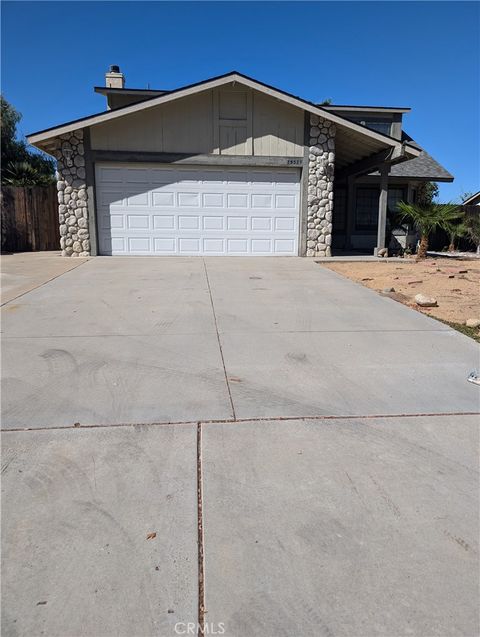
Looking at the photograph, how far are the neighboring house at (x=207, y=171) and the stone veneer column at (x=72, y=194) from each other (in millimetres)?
28

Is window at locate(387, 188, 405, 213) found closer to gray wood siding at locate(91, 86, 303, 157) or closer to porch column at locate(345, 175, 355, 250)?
porch column at locate(345, 175, 355, 250)

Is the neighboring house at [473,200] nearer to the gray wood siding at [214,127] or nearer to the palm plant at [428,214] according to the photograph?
the palm plant at [428,214]

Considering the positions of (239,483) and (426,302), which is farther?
(426,302)

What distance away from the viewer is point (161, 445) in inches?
128

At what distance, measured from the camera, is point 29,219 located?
57.2 feet

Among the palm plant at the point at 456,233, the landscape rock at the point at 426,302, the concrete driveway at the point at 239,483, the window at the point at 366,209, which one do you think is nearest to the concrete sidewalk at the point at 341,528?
the concrete driveway at the point at 239,483

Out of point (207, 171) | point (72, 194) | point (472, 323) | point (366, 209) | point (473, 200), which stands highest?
point (207, 171)

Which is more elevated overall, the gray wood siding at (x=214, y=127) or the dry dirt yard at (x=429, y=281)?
the gray wood siding at (x=214, y=127)

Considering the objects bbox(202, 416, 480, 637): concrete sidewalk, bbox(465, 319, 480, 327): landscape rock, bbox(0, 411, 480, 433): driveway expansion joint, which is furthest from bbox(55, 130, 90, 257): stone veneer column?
bbox(202, 416, 480, 637): concrete sidewalk

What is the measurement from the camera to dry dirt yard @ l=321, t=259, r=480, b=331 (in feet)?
25.4

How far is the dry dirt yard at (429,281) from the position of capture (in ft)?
25.4

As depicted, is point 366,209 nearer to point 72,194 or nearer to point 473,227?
point 473,227

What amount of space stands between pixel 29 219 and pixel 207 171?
24.1ft

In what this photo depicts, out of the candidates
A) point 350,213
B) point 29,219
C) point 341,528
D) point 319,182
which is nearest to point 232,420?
point 341,528
